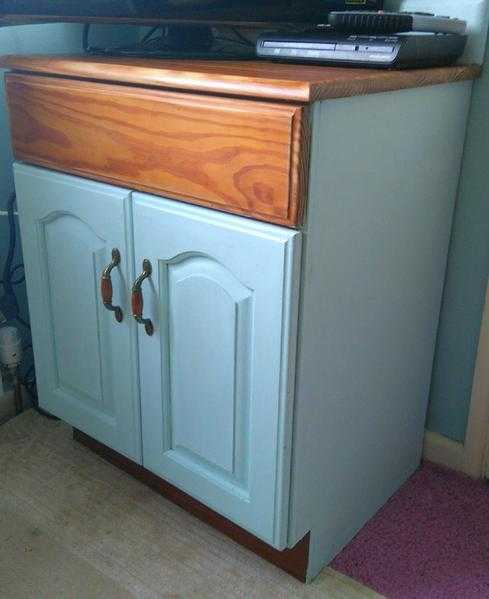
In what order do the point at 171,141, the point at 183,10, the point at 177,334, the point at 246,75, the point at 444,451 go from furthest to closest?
the point at 444,451, the point at 183,10, the point at 177,334, the point at 171,141, the point at 246,75

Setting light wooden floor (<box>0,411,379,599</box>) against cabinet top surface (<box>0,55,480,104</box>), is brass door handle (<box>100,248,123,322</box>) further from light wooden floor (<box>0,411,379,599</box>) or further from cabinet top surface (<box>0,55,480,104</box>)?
light wooden floor (<box>0,411,379,599</box>)

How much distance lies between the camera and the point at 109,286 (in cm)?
108

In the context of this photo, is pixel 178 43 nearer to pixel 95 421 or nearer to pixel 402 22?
pixel 402 22

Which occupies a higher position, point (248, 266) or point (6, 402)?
point (248, 266)

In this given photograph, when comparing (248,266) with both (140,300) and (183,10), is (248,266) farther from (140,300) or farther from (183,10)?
(183,10)

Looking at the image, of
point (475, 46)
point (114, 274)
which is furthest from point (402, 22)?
point (114, 274)

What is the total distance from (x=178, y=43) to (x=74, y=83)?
0.29 meters

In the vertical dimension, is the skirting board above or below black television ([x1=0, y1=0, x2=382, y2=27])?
below

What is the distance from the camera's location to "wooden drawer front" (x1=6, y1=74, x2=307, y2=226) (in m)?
0.80

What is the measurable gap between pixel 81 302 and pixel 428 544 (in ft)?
2.48

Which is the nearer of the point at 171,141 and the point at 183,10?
the point at 171,141

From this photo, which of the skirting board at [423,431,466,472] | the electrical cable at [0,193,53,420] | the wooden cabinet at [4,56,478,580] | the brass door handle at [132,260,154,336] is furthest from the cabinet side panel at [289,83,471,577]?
the electrical cable at [0,193,53,420]

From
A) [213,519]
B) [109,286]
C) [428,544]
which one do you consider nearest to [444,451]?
[428,544]

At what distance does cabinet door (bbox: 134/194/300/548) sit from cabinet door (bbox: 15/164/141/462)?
0.16 ft
